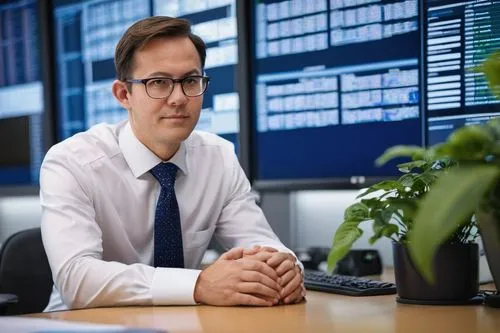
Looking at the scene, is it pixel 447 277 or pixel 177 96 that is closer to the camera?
pixel 447 277

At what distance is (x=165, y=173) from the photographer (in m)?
Result: 2.00

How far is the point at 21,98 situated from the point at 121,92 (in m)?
1.42

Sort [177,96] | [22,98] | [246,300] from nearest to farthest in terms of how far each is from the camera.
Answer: [246,300], [177,96], [22,98]

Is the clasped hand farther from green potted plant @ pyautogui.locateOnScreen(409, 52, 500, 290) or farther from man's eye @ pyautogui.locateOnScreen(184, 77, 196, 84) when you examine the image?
green potted plant @ pyautogui.locateOnScreen(409, 52, 500, 290)

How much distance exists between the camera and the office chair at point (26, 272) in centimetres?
200

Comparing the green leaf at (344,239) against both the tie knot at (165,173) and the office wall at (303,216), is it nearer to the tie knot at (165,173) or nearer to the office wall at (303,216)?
the tie knot at (165,173)

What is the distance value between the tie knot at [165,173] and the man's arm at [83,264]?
0.56 feet

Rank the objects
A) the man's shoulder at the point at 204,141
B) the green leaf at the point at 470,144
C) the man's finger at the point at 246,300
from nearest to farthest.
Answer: the green leaf at the point at 470,144 < the man's finger at the point at 246,300 < the man's shoulder at the point at 204,141

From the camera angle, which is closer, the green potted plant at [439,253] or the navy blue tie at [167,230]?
the green potted plant at [439,253]

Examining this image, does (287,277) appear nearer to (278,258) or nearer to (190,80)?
(278,258)

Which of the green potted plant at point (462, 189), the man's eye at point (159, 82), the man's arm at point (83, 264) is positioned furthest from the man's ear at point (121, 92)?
the green potted plant at point (462, 189)

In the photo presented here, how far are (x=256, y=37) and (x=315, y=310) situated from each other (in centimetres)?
128

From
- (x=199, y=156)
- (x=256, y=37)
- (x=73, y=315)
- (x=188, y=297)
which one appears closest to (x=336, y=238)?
(x=188, y=297)

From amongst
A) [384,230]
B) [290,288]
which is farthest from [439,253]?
[290,288]
